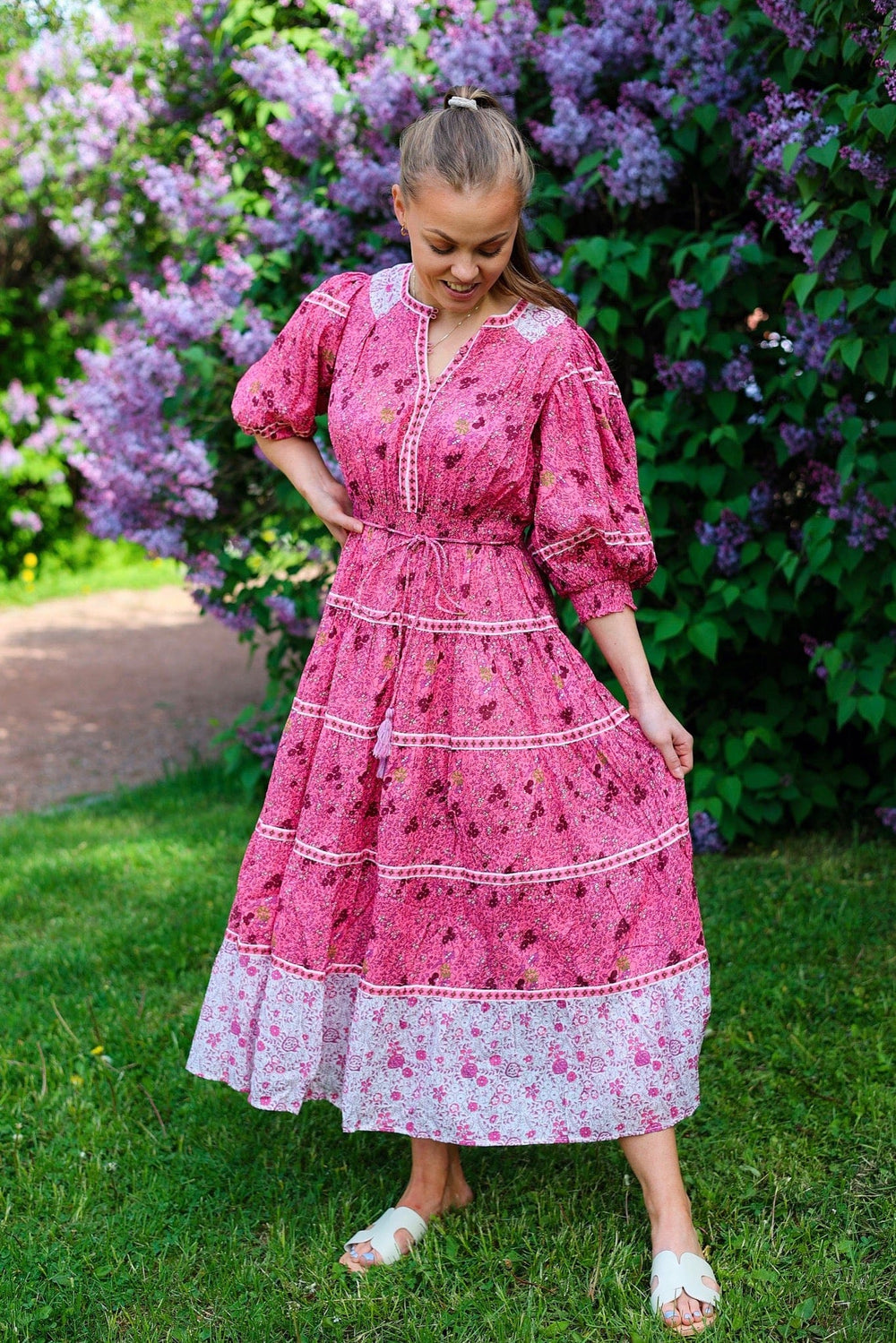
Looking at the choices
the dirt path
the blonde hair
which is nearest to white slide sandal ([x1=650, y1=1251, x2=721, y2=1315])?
the blonde hair

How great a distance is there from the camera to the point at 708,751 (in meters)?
3.56

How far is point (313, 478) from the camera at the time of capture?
215 centimetres

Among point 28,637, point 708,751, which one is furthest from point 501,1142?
point 28,637

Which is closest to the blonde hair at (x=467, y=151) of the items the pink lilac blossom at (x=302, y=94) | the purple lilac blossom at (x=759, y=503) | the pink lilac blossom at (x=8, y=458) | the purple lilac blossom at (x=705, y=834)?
the purple lilac blossom at (x=759, y=503)

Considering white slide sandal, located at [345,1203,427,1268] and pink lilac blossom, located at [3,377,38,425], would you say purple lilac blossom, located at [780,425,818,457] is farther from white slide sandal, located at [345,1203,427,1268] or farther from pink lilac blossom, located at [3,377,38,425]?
pink lilac blossom, located at [3,377,38,425]

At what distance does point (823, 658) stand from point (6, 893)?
2.26m

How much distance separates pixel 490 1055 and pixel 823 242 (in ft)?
5.63

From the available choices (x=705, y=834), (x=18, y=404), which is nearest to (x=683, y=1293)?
(x=705, y=834)

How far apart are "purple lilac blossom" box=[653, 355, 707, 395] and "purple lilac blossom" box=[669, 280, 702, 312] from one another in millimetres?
142

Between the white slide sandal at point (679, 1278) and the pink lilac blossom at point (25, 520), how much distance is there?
7.53 meters

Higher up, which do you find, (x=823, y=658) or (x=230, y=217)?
(x=230, y=217)

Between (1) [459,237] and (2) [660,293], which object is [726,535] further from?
(1) [459,237]

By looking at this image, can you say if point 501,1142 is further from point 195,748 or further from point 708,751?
point 195,748

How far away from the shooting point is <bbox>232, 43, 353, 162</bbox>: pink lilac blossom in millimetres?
3609
